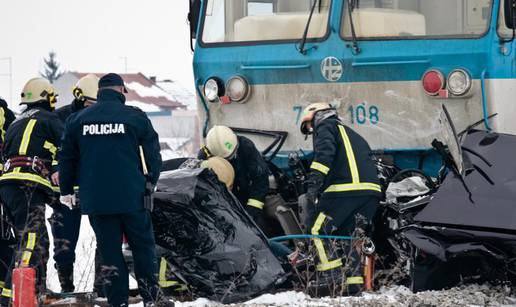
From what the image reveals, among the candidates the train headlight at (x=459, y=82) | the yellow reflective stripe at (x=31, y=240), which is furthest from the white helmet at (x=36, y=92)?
the train headlight at (x=459, y=82)

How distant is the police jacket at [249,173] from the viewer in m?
8.95

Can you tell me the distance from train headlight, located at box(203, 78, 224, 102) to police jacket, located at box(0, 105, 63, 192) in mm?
1615

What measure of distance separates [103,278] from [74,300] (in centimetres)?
63

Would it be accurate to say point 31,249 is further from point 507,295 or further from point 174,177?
point 507,295

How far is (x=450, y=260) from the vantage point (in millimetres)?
7562

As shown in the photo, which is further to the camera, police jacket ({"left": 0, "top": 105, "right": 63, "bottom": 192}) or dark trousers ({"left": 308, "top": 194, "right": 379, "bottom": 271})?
police jacket ({"left": 0, "top": 105, "right": 63, "bottom": 192})

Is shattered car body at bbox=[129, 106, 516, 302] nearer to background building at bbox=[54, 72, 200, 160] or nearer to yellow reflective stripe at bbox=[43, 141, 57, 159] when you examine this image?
yellow reflective stripe at bbox=[43, 141, 57, 159]

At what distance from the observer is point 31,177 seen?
27.0 ft

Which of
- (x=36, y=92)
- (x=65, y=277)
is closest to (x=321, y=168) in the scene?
(x=65, y=277)

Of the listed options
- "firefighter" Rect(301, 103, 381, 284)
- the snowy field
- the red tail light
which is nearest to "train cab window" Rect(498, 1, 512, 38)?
the red tail light

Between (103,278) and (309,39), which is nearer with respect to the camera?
(103,278)

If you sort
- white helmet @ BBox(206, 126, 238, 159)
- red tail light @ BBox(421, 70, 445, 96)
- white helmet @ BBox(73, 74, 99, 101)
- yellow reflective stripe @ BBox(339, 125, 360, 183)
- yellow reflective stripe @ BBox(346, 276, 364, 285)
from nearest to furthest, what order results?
yellow reflective stripe @ BBox(346, 276, 364, 285) < yellow reflective stripe @ BBox(339, 125, 360, 183) < red tail light @ BBox(421, 70, 445, 96) < white helmet @ BBox(73, 74, 99, 101) < white helmet @ BBox(206, 126, 238, 159)

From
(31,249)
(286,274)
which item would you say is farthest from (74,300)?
(286,274)

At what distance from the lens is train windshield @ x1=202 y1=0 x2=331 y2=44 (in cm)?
920
